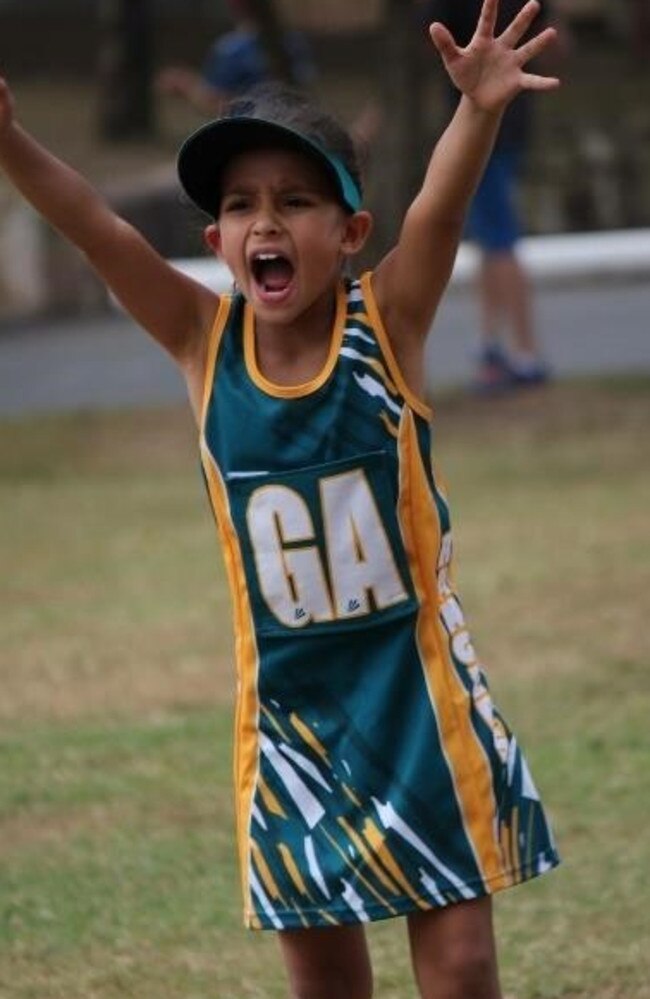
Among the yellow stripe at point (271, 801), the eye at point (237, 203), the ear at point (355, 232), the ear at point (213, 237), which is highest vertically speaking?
the eye at point (237, 203)

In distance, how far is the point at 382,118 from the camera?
12727mm

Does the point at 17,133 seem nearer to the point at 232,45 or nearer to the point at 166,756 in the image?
the point at 166,756

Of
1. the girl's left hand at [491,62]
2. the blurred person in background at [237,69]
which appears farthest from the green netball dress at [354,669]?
the blurred person in background at [237,69]

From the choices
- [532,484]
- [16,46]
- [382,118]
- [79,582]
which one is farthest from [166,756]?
[16,46]

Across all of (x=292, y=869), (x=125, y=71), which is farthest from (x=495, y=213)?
(x=125, y=71)

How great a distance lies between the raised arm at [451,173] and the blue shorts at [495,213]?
731 centimetres

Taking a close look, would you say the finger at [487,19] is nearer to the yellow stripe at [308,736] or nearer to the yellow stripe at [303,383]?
the yellow stripe at [303,383]

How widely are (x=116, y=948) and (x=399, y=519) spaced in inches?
65.1

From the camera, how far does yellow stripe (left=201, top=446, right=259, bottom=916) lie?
3.60m

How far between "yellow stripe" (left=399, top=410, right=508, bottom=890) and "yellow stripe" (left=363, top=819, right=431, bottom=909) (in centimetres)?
10

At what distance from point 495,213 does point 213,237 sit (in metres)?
7.33

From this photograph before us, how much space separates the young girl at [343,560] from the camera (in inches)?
139

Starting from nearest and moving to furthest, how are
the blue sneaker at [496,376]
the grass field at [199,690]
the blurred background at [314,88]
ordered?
the grass field at [199,690], the blue sneaker at [496,376], the blurred background at [314,88]

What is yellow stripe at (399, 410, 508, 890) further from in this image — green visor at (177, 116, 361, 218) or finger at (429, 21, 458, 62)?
finger at (429, 21, 458, 62)
